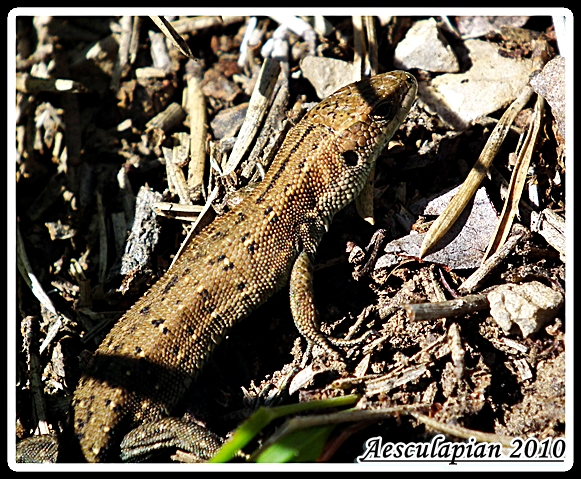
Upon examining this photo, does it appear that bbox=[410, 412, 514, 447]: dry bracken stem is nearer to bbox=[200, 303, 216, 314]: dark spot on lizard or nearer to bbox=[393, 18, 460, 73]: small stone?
bbox=[200, 303, 216, 314]: dark spot on lizard

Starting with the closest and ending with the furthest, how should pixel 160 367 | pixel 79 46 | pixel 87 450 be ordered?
pixel 87 450 < pixel 160 367 < pixel 79 46

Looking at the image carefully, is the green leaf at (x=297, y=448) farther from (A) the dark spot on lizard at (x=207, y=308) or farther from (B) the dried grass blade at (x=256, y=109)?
(B) the dried grass blade at (x=256, y=109)

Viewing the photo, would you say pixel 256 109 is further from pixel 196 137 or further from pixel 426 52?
pixel 426 52

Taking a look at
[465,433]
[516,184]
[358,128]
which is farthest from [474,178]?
[465,433]

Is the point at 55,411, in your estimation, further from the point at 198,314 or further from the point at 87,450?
the point at 198,314

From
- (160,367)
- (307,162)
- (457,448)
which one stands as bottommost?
(457,448)

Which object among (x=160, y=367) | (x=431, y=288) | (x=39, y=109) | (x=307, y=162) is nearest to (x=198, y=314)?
(x=160, y=367)

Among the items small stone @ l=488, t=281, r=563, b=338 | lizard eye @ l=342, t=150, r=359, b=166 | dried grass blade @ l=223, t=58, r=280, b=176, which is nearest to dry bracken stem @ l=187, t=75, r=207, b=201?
dried grass blade @ l=223, t=58, r=280, b=176
